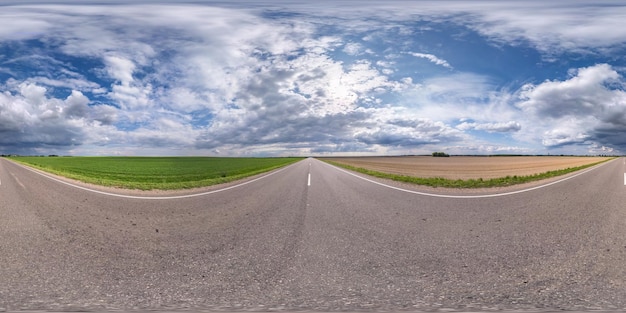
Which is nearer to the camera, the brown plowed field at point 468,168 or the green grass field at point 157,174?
the green grass field at point 157,174

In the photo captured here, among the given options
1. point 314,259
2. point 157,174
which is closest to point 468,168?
point 157,174

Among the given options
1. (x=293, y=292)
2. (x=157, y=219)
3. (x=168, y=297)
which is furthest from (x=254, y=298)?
(x=157, y=219)

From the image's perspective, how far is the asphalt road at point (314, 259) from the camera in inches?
175

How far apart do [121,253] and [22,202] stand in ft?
31.4

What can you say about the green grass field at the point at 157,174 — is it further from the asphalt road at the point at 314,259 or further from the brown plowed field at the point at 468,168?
the brown plowed field at the point at 468,168

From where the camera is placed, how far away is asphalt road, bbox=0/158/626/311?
446 cm

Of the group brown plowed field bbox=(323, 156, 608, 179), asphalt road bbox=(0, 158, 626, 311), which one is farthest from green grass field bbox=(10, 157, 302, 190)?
brown plowed field bbox=(323, 156, 608, 179)

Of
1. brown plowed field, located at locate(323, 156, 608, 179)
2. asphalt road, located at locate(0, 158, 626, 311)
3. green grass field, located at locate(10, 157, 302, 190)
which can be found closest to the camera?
asphalt road, located at locate(0, 158, 626, 311)

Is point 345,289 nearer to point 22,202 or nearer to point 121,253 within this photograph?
point 121,253

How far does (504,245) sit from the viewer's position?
680 centimetres

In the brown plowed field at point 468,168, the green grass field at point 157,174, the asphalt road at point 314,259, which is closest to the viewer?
the asphalt road at point 314,259

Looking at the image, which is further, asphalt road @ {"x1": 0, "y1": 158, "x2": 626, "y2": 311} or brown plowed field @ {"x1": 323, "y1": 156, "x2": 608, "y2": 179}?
brown plowed field @ {"x1": 323, "y1": 156, "x2": 608, "y2": 179}

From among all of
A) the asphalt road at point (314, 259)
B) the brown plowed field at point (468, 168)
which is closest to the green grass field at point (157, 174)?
the asphalt road at point (314, 259)

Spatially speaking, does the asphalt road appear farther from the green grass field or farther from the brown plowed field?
the brown plowed field
